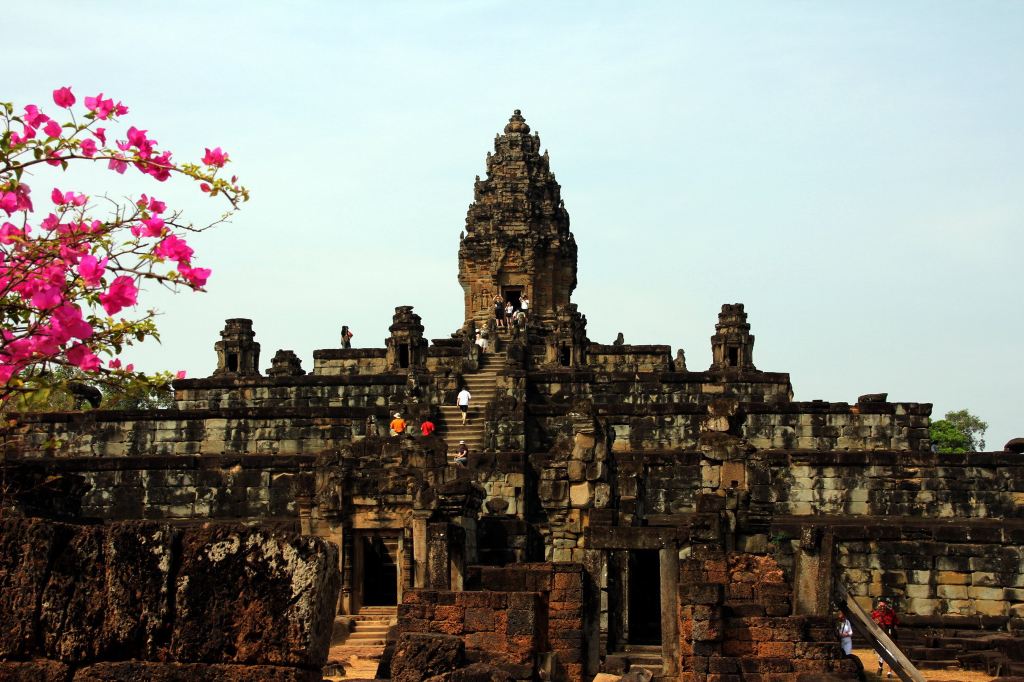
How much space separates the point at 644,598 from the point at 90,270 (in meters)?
22.1

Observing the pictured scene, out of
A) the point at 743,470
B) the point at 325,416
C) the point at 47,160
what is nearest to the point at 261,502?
the point at 325,416

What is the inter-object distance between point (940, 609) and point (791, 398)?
12.2 m

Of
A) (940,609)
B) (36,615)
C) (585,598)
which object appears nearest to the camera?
(36,615)

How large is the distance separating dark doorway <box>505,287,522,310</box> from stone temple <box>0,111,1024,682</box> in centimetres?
193

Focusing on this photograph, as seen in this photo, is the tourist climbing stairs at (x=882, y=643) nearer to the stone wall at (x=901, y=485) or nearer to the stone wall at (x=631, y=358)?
the stone wall at (x=901, y=485)

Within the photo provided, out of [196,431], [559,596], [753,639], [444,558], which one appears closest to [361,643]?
[444,558]

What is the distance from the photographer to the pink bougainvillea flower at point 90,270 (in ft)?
35.7

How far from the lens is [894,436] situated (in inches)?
1497

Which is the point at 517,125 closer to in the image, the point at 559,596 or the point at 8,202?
the point at 559,596

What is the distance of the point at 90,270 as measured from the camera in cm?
1090

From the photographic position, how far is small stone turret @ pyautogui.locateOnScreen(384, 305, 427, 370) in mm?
45688

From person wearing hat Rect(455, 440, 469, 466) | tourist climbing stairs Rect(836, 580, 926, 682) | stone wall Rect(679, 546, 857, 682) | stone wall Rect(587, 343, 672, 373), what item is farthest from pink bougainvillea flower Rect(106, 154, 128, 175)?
stone wall Rect(587, 343, 672, 373)

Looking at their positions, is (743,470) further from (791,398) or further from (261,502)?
(791,398)

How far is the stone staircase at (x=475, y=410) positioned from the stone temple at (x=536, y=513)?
0.10 metres
